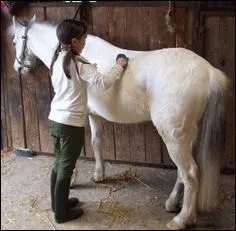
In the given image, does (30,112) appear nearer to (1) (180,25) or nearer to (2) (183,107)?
(1) (180,25)

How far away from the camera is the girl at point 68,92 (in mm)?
2633

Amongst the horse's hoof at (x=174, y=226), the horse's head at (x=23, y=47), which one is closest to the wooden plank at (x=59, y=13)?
the horse's head at (x=23, y=47)

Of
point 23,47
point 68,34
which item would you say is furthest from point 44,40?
point 68,34

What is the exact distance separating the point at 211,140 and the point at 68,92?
96cm

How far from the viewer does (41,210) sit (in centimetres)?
314

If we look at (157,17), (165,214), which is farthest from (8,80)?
(165,214)

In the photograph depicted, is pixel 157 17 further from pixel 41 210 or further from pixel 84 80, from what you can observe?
pixel 41 210

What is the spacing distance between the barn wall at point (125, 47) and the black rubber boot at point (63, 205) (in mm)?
1014

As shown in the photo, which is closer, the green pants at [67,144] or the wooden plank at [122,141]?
the green pants at [67,144]

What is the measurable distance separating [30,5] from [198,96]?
1.94 metres

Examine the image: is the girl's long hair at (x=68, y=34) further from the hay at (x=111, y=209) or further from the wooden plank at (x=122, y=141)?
the wooden plank at (x=122, y=141)

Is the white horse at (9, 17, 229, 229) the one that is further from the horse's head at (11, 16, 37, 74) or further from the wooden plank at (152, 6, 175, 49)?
the horse's head at (11, 16, 37, 74)

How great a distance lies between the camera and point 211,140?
2.67 metres

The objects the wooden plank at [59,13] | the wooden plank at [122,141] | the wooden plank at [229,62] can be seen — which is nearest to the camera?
the wooden plank at [229,62]
